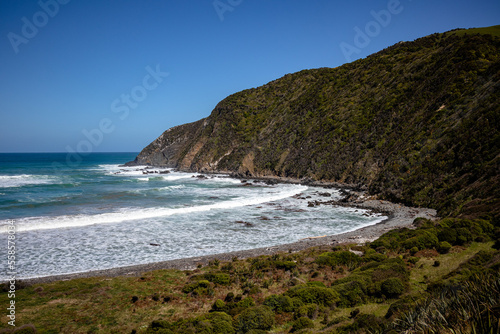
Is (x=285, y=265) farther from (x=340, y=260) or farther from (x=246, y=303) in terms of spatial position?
(x=246, y=303)

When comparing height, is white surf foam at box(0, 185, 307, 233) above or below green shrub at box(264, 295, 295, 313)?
below

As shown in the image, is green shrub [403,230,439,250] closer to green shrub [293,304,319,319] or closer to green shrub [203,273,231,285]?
green shrub [293,304,319,319]

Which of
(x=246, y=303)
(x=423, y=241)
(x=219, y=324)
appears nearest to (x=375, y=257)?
(x=423, y=241)

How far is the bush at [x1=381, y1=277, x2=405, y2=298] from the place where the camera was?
11.0m

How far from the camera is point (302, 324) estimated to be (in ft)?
31.6

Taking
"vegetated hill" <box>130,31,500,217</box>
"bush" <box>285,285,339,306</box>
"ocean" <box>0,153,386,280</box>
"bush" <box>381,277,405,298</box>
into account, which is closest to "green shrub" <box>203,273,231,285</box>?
"bush" <box>285,285,339,306</box>

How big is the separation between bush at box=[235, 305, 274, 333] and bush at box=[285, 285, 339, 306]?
1.84 meters

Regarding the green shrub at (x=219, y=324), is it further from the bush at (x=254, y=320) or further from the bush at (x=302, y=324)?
the bush at (x=302, y=324)

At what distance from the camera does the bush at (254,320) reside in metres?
9.70

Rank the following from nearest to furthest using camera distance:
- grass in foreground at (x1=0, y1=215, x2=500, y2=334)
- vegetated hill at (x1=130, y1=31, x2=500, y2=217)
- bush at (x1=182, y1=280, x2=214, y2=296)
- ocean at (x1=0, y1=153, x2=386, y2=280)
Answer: grass in foreground at (x1=0, y1=215, x2=500, y2=334) → bush at (x1=182, y1=280, x2=214, y2=296) → ocean at (x1=0, y1=153, x2=386, y2=280) → vegetated hill at (x1=130, y1=31, x2=500, y2=217)

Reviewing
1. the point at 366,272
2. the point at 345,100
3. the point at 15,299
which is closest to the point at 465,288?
the point at 366,272

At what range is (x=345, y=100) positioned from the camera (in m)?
70.5

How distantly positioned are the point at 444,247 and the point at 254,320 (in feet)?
37.5

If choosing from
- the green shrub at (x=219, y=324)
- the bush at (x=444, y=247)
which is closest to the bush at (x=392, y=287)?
the bush at (x=444, y=247)
